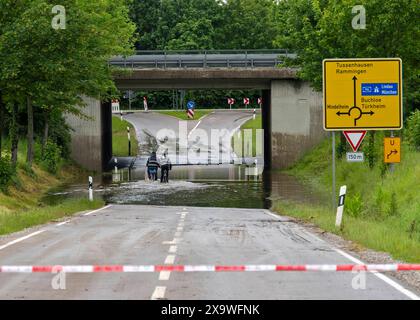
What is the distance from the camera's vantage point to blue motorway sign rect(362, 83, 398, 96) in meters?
21.5

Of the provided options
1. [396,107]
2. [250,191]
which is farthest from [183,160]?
[396,107]

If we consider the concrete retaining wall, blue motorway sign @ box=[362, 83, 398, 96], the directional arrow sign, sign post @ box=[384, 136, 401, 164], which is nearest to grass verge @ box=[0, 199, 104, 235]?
the directional arrow sign

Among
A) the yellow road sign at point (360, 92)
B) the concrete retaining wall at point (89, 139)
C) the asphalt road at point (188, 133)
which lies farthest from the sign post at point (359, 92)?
the asphalt road at point (188, 133)

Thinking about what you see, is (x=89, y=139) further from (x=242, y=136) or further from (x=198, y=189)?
(x=242, y=136)

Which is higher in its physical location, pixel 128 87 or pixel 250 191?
pixel 128 87

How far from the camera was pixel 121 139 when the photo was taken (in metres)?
64.8

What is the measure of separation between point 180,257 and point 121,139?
2123 inches

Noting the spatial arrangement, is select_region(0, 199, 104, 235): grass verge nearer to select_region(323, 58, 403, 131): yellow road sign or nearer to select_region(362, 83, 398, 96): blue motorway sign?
→ select_region(323, 58, 403, 131): yellow road sign

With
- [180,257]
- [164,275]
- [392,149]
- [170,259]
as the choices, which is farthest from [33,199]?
[164,275]

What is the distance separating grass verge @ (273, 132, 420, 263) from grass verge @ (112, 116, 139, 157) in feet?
76.7

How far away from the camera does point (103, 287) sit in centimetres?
870

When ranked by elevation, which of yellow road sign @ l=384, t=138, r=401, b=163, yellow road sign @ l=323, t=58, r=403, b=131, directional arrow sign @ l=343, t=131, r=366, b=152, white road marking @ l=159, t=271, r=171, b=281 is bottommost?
white road marking @ l=159, t=271, r=171, b=281
